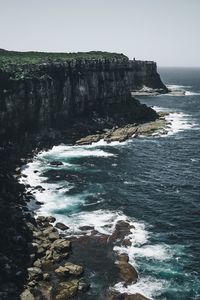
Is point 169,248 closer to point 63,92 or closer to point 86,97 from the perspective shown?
point 63,92

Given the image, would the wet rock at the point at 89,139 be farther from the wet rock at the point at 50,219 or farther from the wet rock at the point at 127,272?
the wet rock at the point at 127,272

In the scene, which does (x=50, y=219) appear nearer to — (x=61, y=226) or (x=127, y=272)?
(x=61, y=226)

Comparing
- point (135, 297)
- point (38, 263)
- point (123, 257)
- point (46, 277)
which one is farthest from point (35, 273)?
point (135, 297)

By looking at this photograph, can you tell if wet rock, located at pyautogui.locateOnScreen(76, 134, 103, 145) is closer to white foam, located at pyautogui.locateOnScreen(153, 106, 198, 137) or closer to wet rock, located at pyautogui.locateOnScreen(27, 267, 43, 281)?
white foam, located at pyautogui.locateOnScreen(153, 106, 198, 137)

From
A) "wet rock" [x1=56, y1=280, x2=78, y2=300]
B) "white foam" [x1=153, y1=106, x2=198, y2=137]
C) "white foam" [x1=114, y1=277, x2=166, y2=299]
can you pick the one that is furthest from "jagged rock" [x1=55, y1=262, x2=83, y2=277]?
"white foam" [x1=153, y1=106, x2=198, y2=137]

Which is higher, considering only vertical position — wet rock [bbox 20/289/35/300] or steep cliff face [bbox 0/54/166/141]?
steep cliff face [bbox 0/54/166/141]

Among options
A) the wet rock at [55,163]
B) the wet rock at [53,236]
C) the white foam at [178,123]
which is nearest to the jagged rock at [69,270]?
the wet rock at [53,236]
